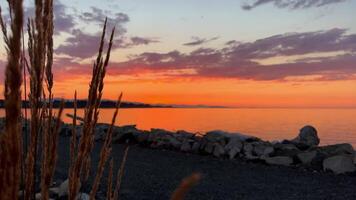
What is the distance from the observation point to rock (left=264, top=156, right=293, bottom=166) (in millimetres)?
12027

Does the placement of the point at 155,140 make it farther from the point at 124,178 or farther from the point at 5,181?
the point at 5,181

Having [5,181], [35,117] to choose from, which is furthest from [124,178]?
[5,181]

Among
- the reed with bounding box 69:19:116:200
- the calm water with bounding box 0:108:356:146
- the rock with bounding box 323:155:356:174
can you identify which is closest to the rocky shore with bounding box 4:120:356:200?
the rock with bounding box 323:155:356:174

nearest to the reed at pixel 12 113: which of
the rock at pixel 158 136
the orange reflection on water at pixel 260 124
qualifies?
the rock at pixel 158 136

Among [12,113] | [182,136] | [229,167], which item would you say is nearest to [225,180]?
[229,167]

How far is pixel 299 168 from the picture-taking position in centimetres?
1152

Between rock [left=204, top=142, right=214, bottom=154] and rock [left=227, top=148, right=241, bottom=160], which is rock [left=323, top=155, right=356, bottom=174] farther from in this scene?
rock [left=204, top=142, right=214, bottom=154]

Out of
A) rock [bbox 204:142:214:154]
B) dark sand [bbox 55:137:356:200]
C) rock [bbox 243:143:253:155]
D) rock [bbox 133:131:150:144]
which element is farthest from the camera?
rock [bbox 133:131:150:144]

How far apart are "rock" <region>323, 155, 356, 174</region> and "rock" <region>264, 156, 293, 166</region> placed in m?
1.06

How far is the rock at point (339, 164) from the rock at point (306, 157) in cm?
55

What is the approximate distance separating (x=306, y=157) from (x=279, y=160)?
0.77 metres

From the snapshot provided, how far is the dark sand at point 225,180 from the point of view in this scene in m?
8.55

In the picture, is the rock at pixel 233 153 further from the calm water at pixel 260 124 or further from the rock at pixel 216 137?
the calm water at pixel 260 124

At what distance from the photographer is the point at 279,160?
40.0ft
